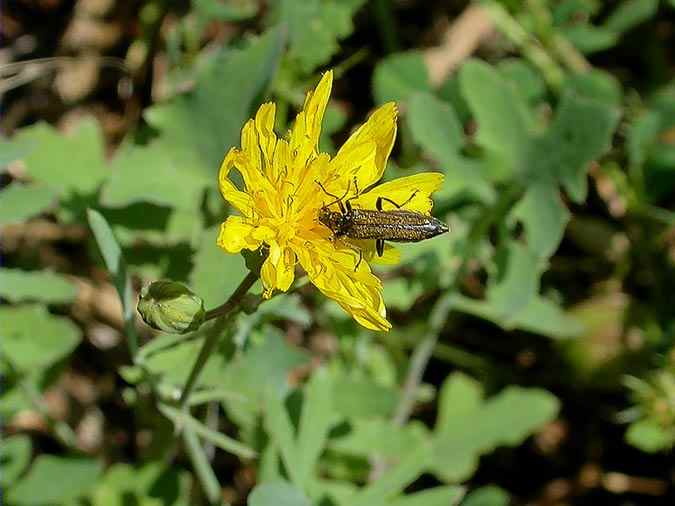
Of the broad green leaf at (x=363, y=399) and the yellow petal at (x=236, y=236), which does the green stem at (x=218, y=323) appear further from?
the broad green leaf at (x=363, y=399)

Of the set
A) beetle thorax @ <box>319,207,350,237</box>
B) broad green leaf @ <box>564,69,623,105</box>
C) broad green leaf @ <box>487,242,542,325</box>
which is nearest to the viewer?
beetle thorax @ <box>319,207,350,237</box>

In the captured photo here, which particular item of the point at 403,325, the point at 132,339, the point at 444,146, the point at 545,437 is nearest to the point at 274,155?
the point at 132,339

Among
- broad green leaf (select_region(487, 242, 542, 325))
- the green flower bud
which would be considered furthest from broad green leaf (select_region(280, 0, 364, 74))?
the green flower bud

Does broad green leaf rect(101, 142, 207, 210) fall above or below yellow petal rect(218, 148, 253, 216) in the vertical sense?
below

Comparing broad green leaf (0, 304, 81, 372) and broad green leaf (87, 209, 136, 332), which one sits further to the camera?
broad green leaf (0, 304, 81, 372)

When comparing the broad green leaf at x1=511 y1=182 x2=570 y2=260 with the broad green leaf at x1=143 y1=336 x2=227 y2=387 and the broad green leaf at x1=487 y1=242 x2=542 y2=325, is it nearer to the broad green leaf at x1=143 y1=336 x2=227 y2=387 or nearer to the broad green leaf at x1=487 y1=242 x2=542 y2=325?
the broad green leaf at x1=487 y1=242 x2=542 y2=325

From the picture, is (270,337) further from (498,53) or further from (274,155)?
(498,53)

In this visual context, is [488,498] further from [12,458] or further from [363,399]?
[12,458]
